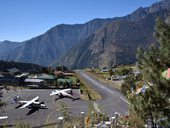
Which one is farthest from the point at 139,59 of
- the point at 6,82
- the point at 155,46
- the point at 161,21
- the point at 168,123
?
the point at 6,82

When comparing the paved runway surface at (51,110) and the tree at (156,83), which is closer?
the tree at (156,83)

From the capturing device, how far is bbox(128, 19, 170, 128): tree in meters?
14.2

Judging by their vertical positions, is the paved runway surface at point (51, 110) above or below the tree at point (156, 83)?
below

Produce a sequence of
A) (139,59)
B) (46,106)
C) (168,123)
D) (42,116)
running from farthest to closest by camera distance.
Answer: (46,106) → (42,116) → (139,59) → (168,123)

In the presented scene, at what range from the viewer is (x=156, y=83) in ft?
46.5

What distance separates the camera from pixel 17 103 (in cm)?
5975

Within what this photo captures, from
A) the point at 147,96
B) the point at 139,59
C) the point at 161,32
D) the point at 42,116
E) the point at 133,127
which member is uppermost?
the point at 161,32

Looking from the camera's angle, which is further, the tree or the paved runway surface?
the paved runway surface

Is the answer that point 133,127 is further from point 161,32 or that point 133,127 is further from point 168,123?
point 161,32

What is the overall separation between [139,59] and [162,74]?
4.26ft

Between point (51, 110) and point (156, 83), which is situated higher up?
point (156, 83)

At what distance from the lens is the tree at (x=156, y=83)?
1421 cm

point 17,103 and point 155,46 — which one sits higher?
point 155,46

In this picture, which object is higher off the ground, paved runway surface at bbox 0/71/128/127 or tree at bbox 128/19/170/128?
tree at bbox 128/19/170/128
